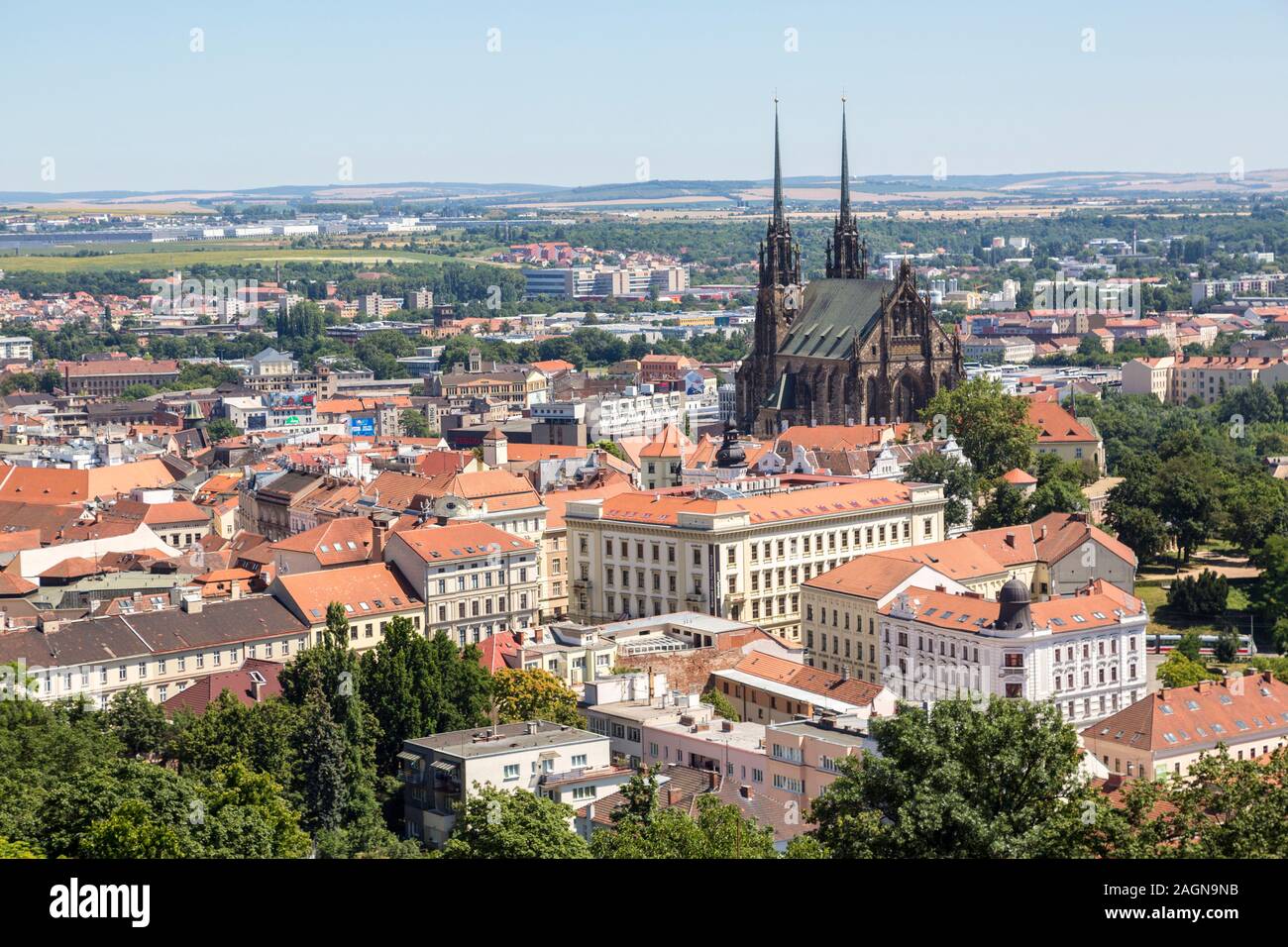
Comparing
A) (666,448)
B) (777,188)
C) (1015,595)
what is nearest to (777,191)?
(777,188)

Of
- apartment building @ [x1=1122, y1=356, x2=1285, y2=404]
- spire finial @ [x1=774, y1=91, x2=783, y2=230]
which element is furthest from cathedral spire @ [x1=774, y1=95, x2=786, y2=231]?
apartment building @ [x1=1122, y1=356, x2=1285, y2=404]

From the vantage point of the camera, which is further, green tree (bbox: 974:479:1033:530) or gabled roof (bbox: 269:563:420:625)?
green tree (bbox: 974:479:1033:530)

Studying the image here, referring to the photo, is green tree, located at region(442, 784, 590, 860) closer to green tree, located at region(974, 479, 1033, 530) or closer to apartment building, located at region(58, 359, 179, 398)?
green tree, located at region(974, 479, 1033, 530)

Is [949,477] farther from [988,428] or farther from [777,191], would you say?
[777,191]

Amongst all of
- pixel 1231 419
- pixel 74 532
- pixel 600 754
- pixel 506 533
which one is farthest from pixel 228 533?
pixel 1231 419
